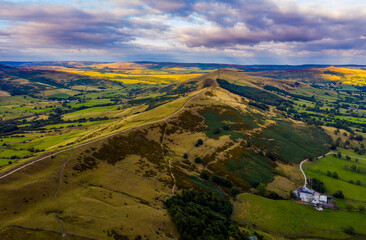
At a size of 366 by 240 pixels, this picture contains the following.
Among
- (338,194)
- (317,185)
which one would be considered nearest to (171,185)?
(317,185)

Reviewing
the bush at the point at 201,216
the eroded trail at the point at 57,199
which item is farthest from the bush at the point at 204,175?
the eroded trail at the point at 57,199

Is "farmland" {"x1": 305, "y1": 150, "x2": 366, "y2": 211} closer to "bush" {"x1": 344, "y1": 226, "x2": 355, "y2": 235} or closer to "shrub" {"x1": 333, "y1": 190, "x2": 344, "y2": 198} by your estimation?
"shrub" {"x1": 333, "y1": 190, "x2": 344, "y2": 198}

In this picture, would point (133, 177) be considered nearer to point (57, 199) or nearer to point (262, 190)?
point (57, 199)

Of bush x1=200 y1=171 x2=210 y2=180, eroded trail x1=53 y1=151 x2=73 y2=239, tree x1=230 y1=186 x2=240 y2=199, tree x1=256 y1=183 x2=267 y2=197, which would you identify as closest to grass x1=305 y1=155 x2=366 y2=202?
tree x1=256 y1=183 x2=267 y2=197

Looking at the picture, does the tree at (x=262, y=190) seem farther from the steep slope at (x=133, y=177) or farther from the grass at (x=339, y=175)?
the grass at (x=339, y=175)

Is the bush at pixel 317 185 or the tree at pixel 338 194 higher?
the bush at pixel 317 185

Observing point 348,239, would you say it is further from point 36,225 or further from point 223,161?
point 36,225
